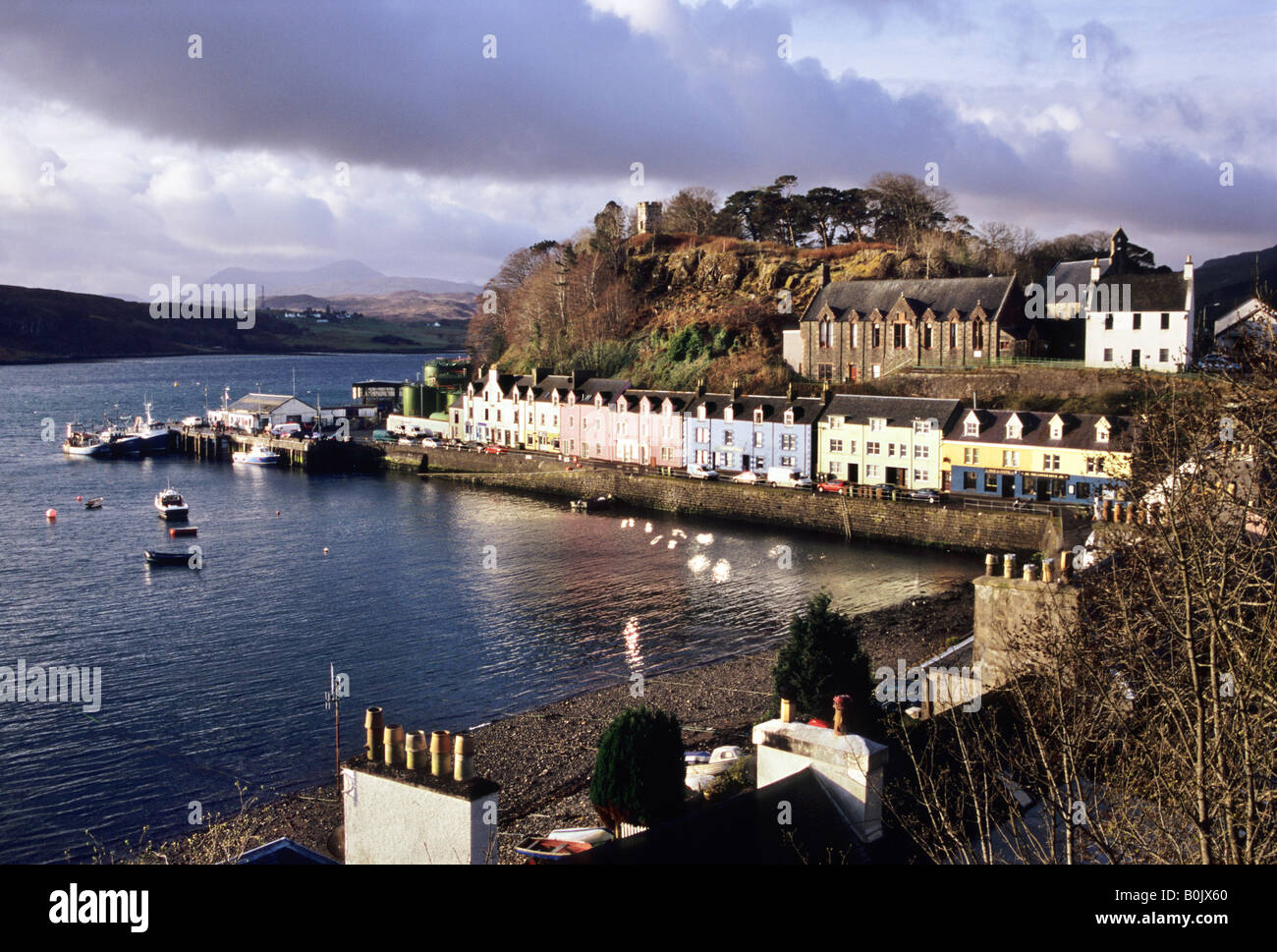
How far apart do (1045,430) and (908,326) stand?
15827 millimetres

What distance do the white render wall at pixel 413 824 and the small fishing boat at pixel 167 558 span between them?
37.5 meters

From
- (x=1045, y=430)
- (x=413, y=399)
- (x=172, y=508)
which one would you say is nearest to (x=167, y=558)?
(x=172, y=508)

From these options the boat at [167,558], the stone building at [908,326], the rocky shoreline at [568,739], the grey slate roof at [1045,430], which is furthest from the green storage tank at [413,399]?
the rocky shoreline at [568,739]

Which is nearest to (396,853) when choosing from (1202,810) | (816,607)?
(1202,810)

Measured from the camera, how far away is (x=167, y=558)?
4478 centimetres

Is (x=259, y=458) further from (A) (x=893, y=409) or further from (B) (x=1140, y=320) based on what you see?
(B) (x=1140, y=320)

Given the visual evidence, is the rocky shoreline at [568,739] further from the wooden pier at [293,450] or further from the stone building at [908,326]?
the wooden pier at [293,450]

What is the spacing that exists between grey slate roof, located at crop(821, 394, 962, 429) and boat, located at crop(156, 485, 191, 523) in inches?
1274

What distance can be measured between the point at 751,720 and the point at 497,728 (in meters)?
5.96

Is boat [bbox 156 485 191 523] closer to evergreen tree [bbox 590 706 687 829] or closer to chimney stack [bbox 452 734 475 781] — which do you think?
evergreen tree [bbox 590 706 687 829]

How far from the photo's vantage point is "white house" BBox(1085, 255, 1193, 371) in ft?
168

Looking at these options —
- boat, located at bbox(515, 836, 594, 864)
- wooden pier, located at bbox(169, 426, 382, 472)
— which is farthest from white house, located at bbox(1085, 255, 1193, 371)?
wooden pier, located at bbox(169, 426, 382, 472)

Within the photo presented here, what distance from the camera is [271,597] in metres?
39.4
